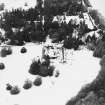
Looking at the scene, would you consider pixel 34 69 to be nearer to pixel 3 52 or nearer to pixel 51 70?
pixel 51 70

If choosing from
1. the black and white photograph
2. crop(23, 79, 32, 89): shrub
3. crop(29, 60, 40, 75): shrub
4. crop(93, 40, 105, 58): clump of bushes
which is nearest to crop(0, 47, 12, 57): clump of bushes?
the black and white photograph

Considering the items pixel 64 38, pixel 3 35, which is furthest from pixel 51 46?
pixel 3 35

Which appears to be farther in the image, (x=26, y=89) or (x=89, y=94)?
(x=26, y=89)

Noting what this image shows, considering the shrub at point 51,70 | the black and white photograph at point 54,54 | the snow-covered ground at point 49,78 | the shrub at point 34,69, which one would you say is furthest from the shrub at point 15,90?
the shrub at point 51,70

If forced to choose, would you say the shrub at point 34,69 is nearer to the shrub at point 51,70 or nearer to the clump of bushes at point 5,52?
the shrub at point 51,70

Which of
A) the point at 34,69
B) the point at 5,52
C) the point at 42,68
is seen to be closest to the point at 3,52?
the point at 5,52

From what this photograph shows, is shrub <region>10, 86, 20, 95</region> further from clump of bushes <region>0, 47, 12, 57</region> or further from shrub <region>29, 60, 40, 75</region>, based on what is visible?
clump of bushes <region>0, 47, 12, 57</region>

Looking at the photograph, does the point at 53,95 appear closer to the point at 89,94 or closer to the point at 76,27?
the point at 89,94
